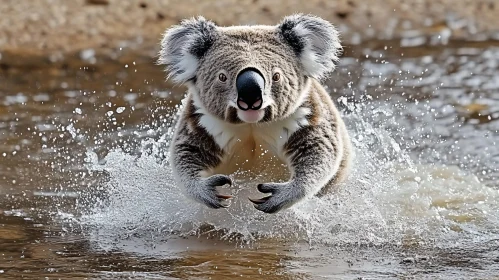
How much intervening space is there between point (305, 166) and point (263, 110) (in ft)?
1.65

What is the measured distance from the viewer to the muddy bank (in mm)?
9594

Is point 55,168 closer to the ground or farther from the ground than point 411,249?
farther from the ground

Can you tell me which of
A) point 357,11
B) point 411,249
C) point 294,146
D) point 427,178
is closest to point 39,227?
point 294,146

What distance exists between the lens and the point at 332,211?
480cm

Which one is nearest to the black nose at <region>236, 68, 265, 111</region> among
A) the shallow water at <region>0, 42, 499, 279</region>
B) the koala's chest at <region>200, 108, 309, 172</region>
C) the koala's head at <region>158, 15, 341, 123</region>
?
the koala's head at <region>158, 15, 341, 123</region>

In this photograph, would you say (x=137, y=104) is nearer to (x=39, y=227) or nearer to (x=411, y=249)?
(x=39, y=227)

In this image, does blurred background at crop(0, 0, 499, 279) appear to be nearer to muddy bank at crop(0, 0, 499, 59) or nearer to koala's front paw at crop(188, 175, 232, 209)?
muddy bank at crop(0, 0, 499, 59)

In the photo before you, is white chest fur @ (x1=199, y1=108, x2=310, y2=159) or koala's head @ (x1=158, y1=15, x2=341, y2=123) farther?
white chest fur @ (x1=199, y1=108, x2=310, y2=159)

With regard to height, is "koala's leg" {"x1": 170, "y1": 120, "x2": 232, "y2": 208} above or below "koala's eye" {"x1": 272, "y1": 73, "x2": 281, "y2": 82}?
below

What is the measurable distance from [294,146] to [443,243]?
820 millimetres

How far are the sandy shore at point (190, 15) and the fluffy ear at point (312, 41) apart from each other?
5.00 m

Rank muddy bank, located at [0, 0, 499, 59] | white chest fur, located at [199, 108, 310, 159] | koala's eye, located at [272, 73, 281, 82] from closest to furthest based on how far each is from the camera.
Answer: koala's eye, located at [272, 73, 281, 82]
white chest fur, located at [199, 108, 310, 159]
muddy bank, located at [0, 0, 499, 59]

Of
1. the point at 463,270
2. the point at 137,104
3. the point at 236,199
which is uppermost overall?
the point at 137,104

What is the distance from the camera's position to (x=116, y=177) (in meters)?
5.43
